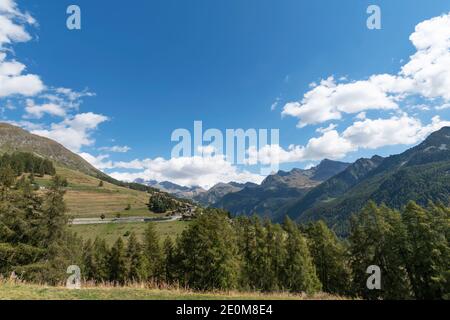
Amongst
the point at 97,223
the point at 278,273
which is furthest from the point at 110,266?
the point at 97,223

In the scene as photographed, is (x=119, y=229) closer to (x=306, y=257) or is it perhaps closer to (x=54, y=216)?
(x=54, y=216)

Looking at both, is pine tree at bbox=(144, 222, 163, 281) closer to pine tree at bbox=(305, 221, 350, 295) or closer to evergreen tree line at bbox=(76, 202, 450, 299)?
evergreen tree line at bbox=(76, 202, 450, 299)

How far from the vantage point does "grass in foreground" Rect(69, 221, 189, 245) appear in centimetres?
13188

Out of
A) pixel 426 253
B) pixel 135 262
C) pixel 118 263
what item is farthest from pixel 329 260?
pixel 118 263

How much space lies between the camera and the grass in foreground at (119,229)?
131875 millimetres

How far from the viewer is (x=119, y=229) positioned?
145375 millimetres

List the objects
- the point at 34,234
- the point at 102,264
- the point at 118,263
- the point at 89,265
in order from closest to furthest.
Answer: the point at 34,234 → the point at 118,263 → the point at 102,264 → the point at 89,265

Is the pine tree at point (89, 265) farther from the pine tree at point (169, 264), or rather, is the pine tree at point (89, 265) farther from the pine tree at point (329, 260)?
the pine tree at point (329, 260)

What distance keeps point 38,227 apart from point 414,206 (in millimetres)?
64377

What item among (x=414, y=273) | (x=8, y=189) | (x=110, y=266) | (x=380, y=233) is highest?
(x=8, y=189)

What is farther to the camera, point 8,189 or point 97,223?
point 97,223
